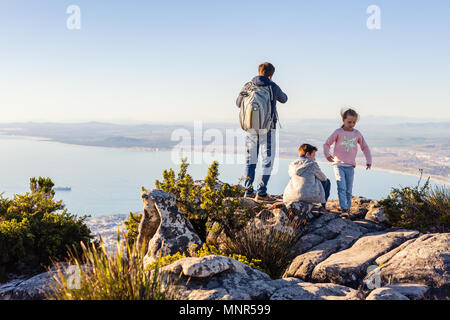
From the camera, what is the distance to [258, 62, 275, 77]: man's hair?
7941 mm

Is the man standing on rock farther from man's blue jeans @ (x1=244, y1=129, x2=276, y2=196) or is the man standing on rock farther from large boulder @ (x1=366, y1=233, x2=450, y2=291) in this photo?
large boulder @ (x1=366, y1=233, x2=450, y2=291)

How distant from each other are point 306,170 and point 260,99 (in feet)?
6.40

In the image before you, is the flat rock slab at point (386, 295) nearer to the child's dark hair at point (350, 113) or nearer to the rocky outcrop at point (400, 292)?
the rocky outcrop at point (400, 292)

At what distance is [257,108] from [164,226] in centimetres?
338

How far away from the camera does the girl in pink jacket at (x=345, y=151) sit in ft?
25.3

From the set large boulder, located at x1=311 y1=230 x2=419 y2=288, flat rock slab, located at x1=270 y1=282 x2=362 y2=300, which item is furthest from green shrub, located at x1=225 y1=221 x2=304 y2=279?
flat rock slab, located at x1=270 y1=282 x2=362 y2=300

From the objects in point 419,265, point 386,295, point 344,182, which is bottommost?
point 419,265

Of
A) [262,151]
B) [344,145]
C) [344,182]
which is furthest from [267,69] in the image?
[344,182]

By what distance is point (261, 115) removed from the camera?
7730mm

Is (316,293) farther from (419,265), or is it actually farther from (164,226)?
(164,226)

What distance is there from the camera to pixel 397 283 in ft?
16.1

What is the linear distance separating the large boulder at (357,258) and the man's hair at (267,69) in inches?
168

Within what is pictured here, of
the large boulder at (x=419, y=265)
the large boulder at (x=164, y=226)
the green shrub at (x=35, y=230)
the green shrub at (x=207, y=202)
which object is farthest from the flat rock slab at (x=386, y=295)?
the green shrub at (x=35, y=230)
